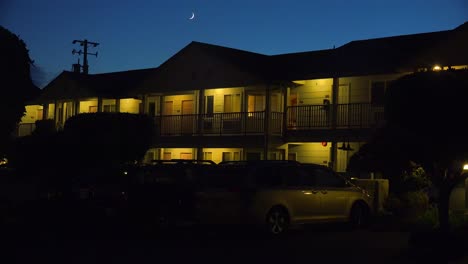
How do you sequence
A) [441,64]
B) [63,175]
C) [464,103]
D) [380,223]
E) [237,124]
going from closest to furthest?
[464,103] < [380,223] < [63,175] < [441,64] < [237,124]

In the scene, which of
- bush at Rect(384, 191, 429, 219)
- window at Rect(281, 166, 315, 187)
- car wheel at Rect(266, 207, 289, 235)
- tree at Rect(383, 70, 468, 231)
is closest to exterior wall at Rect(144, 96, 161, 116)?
bush at Rect(384, 191, 429, 219)

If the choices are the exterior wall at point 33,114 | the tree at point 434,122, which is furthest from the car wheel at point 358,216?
the exterior wall at point 33,114

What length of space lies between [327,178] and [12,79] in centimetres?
731

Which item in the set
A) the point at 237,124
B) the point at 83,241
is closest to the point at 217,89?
the point at 237,124

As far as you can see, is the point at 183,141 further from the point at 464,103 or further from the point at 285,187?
the point at 464,103

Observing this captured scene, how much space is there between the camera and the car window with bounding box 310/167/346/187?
52.9ft

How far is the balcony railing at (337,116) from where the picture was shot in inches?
1000

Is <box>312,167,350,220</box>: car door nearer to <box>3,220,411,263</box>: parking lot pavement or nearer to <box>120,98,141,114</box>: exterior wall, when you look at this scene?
<box>3,220,411,263</box>: parking lot pavement

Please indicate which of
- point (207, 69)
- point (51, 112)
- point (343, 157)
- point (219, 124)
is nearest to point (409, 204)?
point (343, 157)

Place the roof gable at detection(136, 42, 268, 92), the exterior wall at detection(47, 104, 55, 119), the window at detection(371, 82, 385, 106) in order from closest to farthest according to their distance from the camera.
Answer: the window at detection(371, 82, 385, 106) < the roof gable at detection(136, 42, 268, 92) < the exterior wall at detection(47, 104, 55, 119)

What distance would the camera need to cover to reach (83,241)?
13992 mm

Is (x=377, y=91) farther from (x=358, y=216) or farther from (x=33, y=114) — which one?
(x=33, y=114)

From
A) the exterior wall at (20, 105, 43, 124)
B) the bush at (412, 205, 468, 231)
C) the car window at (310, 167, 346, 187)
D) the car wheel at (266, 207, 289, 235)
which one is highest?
the exterior wall at (20, 105, 43, 124)

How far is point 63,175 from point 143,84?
41.7 feet
